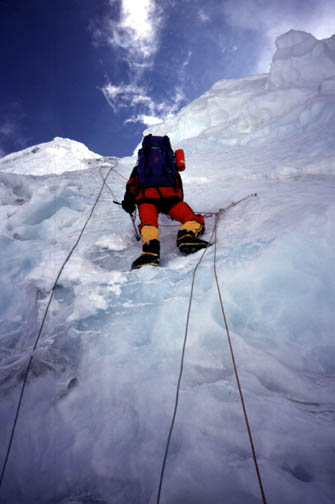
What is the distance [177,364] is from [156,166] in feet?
7.11

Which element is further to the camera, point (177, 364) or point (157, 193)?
point (157, 193)

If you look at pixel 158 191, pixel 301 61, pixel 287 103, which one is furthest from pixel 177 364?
pixel 301 61

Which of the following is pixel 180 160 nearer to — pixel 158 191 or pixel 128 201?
pixel 158 191

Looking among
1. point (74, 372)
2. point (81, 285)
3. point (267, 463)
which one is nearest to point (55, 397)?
point (74, 372)

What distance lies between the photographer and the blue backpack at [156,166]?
8.64 ft

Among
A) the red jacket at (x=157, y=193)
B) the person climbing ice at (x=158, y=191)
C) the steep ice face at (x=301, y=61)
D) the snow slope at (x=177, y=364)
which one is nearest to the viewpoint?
the snow slope at (x=177, y=364)

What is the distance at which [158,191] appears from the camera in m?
2.62

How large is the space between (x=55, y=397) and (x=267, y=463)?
944mm

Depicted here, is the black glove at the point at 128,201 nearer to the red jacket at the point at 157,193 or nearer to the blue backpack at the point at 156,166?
the red jacket at the point at 157,193

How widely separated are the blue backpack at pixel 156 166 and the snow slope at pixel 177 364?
2.24 ft

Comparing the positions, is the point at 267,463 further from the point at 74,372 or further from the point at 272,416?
the point at 74,372

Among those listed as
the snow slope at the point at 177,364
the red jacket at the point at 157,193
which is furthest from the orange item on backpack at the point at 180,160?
the snow slope at the point at 177,364

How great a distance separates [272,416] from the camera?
35.8 inches

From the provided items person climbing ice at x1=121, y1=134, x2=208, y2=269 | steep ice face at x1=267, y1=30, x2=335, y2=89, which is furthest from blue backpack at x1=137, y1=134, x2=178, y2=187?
steep ice face at x1=267, y1=30, x2=335, y2=89
